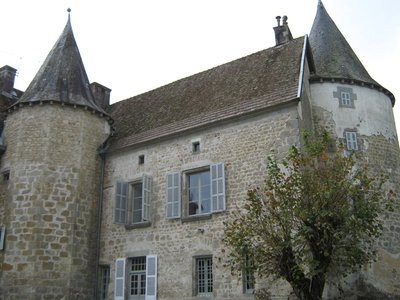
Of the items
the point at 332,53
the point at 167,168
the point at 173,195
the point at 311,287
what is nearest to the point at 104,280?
the point at 173,195

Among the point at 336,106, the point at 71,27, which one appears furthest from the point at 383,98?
the point at 71,27

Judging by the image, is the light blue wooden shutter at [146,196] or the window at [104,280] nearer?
the light blue wooden shutter at [146,196]

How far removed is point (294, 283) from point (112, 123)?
10.3 m

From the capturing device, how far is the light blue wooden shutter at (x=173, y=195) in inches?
559

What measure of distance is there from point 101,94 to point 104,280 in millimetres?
8802

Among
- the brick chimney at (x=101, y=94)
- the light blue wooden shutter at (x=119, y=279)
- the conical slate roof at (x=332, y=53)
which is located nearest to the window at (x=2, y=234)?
the light blue wooden shutter at (x=119, y=279)

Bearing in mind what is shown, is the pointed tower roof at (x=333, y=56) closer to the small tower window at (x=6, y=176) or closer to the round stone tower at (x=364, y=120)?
the round stone tower at (x=364, y=120)

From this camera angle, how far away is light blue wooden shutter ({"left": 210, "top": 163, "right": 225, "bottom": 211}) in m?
13.2

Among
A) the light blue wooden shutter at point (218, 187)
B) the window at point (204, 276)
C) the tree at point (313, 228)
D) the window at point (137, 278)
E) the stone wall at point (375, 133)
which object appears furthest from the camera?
the window at point (137, 278)

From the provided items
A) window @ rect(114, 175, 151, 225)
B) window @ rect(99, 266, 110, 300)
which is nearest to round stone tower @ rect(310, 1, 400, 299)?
window @ rect(114, 175, 151, 225)

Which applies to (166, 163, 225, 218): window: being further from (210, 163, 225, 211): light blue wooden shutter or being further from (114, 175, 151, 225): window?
(114, 175, 151, 225): window

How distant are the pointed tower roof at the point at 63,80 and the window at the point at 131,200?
303cm

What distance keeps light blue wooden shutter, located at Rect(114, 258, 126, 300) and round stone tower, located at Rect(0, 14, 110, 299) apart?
942 mm

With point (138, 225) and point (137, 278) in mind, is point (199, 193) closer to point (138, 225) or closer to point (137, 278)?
point (138, 225)
